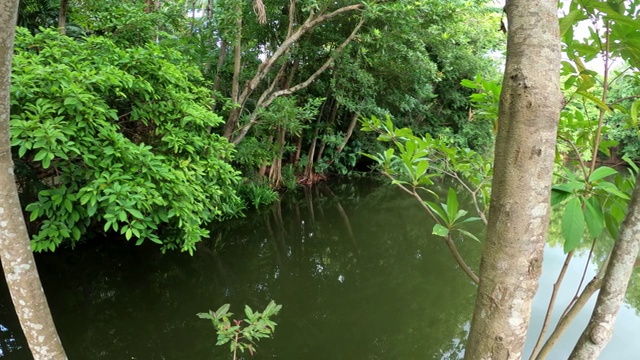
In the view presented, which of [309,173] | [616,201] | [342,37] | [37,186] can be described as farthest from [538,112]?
[309,173]

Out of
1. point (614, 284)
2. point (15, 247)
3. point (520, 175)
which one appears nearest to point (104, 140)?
point (15, 247)

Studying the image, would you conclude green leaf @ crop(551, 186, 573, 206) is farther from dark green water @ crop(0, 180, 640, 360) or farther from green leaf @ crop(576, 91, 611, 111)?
dark green water @ crop(0, 180, 640, 360)

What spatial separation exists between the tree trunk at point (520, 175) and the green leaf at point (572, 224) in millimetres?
177

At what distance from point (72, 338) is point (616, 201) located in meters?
4.17

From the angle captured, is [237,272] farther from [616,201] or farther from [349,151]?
[349,151]

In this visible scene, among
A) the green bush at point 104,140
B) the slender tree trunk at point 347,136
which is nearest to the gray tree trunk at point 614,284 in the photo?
the green bush at point 104,140

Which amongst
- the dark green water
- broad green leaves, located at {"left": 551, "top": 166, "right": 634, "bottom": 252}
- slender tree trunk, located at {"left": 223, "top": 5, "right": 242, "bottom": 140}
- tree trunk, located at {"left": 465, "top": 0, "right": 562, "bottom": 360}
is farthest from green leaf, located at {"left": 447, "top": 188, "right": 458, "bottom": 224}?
slender tree trunk, located at {"left": 223, "top": 5, "right": 242, "bottom": 140}

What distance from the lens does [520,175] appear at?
74 cm

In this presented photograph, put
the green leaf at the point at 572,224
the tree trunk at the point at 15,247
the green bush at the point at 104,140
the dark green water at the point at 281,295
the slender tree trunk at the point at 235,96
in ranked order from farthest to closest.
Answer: the slender tree trunk at the point at 235,96 < the dark green water at the point at 281,295 < the green bush at the point at 104,140 < the tree trunk at the point at 15,247 < the green leaf at the point at 572,224

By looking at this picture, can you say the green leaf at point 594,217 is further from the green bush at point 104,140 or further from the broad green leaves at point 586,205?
the green bush at point 104,140

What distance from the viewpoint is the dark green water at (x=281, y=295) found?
3.60 m

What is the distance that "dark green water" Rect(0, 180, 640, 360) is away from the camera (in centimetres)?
360

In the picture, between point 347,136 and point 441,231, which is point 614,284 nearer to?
point 441,231

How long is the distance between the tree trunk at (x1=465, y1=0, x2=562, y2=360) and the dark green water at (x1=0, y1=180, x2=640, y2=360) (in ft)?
9.98
